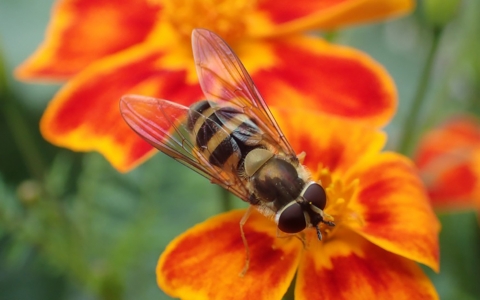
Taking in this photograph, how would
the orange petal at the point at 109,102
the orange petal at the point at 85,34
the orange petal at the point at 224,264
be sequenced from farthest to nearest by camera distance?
the orange petal at the point at 85,34, the orange petal at the point at 109,102, the orange petal at the point at 224,264

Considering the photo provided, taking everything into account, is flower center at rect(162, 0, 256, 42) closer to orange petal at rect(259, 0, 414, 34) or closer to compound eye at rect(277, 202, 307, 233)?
orange petal at rect(259, 0, 414, 34)

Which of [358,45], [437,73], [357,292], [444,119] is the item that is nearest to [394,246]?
[357,292]

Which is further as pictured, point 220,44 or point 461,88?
point 461,88

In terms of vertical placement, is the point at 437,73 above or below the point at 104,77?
below

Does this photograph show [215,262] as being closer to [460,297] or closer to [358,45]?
[460,297]

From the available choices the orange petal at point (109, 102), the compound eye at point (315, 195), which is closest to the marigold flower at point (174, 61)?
the orange petal at point (109, 102)

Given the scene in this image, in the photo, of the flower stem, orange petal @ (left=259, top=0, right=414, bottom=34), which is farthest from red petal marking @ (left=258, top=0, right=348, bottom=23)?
the flower stem

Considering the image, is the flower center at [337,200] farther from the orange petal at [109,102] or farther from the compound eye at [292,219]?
the orange petal at [109,102]
